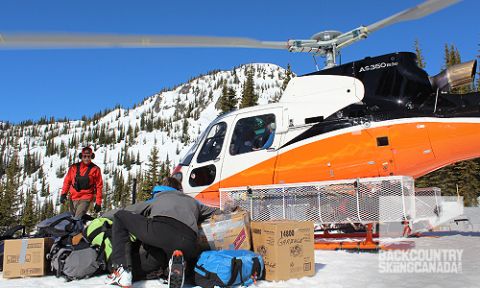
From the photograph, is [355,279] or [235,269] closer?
[235,269]

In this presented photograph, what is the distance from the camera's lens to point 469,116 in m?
6.94

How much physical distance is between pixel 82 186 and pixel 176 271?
4.68 metres

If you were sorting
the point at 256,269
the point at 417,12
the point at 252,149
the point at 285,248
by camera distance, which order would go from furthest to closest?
the point at 252,149, the point at 417,12, the point at 285,248, the point at 256,269

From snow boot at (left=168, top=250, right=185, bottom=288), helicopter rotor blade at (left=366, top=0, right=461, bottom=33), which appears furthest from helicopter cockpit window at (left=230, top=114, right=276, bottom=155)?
snow boot at (left=168, top=250, right=185, bottom=288)

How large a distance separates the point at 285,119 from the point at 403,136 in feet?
7.89

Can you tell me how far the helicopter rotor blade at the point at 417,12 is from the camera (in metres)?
6.40

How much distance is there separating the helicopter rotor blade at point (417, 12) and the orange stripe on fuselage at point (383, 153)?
77.4 inches

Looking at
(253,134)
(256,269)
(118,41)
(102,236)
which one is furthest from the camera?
(253,134)

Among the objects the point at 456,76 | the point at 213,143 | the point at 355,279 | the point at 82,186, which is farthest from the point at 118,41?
the point at 456,76

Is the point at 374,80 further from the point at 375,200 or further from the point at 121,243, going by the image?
the point at 121,243

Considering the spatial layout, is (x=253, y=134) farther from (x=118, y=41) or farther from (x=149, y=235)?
(x=149, y=235)

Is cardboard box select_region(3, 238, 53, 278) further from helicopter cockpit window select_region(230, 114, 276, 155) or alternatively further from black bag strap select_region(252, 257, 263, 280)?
helicopter cockpit window select_region(230, 114, 276, 155)

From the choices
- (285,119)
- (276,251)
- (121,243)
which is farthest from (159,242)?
(285,119)

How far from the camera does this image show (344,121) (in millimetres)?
7613
